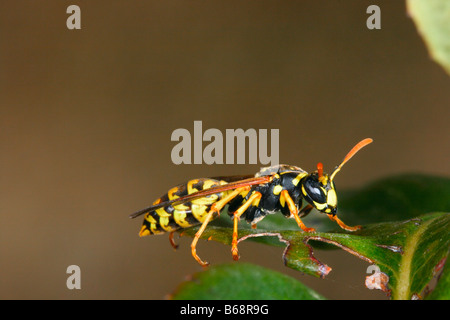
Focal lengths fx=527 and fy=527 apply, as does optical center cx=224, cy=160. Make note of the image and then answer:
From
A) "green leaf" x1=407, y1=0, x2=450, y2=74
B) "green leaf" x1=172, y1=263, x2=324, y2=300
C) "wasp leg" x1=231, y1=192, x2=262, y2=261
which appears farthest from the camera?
"wasp leg" x1=231, y1=192, x2=262, y2=261

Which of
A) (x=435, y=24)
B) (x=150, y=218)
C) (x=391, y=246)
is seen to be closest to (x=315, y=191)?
(x=391, y=246)

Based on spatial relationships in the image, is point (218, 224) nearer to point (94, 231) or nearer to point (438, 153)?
point (94, 231)

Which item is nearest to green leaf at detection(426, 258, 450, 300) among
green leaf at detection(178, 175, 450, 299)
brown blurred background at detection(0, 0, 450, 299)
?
green leaf at detection(178, 175, 450, 299)

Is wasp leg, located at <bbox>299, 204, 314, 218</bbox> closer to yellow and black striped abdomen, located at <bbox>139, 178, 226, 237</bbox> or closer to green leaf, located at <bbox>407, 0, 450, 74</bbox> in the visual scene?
yellow and black striped abdomen, located at <bbox>139, 178, 226, 237</bbox>

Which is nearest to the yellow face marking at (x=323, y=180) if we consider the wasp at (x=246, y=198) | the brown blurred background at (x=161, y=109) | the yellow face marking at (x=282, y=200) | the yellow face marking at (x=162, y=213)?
the wasp at (x=246, y=198)

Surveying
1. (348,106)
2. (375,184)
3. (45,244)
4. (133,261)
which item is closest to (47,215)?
(45,244)

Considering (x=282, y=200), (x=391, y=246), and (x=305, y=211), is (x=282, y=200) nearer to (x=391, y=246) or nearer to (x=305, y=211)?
(x=305, y=211)

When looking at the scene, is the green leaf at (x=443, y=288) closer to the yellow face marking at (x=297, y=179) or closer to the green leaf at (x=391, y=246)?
the green leaf at (x=391, y=246)
